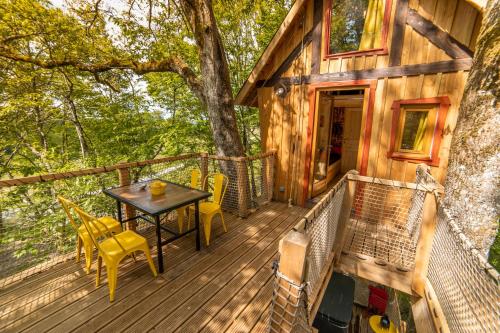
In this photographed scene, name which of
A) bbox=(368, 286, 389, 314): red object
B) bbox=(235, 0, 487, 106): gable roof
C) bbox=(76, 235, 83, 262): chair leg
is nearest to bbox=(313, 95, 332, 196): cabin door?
bbox=(235, 0, 487, 106): gable roof

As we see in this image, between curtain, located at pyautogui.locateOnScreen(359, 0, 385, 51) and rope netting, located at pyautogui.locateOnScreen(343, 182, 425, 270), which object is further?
curtain, located at pyautogui.locateOnScreen(359, 0, 385, 51)

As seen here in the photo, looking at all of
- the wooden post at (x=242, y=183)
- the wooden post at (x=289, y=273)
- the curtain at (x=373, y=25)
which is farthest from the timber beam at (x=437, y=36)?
the wooden post at (x=289, y=273)

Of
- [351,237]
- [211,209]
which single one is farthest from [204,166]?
[351,237]

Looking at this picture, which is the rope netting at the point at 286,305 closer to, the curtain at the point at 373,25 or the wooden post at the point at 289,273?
the wooden post at the point at 289,273

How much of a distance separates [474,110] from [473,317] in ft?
6.74

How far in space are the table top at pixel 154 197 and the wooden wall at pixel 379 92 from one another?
94.8 inches

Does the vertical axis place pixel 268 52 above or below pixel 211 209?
above

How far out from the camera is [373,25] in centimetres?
351

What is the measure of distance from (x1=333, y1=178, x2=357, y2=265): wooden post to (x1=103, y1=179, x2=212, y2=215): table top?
190 centimetres

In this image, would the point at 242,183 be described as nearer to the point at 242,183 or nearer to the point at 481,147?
the point at 242,183

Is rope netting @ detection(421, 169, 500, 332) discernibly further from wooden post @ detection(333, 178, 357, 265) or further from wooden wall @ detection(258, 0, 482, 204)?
wooden wall @ detection(258, 0, 482, 204)

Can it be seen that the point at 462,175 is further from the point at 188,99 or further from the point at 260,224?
the point at 188,99

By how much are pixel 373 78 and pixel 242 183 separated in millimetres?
3031

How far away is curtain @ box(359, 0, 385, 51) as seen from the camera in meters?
3.44
